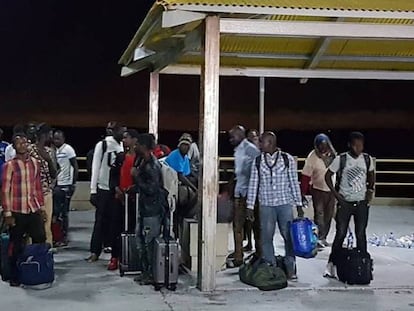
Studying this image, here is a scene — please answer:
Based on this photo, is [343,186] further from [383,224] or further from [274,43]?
[383,224]

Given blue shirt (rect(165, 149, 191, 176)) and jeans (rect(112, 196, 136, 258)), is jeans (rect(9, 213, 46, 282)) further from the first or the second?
blue shirt (rect(165, 149, 191, 176))

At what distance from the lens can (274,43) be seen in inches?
439

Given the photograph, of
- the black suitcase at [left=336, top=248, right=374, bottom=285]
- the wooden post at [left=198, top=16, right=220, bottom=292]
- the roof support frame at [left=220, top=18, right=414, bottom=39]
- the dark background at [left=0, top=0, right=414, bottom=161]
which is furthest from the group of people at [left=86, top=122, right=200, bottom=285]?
the dark background at [left=0, top=0, right=414, bottom=161]

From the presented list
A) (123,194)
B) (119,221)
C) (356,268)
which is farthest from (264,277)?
(119,221)

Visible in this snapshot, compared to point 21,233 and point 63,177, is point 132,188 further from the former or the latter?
point 63,177

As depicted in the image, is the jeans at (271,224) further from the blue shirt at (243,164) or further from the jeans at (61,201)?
the jeans at (61,201)

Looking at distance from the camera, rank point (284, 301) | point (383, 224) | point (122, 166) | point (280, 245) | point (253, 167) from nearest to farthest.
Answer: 1. point (284, 301)
2. point (253, 167)
3. point (122, 166)
4. point (280, 245)
5. point (383, 224)

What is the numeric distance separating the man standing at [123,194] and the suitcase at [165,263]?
97 centimetres

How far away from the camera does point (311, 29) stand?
7.95 m

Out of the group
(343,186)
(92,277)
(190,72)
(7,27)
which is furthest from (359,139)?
(7,27)

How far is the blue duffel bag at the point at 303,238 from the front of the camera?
317 inches

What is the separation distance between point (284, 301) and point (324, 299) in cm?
42

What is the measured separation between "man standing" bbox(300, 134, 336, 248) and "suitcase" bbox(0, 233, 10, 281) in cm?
421

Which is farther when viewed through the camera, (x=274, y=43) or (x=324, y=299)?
(x=274, y=43)
